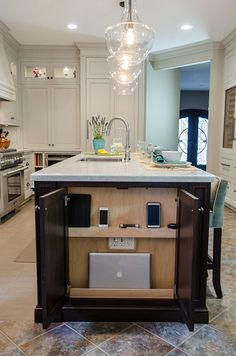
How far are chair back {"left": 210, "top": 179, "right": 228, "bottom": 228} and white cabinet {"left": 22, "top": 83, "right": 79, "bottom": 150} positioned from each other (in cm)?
429

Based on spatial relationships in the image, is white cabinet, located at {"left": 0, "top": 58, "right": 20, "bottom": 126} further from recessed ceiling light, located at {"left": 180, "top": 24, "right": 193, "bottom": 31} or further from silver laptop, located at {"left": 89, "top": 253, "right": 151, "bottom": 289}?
silver laptop, located at {"left": 89, "top": 253, "right": 151, "bottom": 289}

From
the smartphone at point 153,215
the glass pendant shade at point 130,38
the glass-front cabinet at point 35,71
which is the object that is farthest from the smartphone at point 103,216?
the glass-front cabinet at point 35,71

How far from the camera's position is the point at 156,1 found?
3834mm

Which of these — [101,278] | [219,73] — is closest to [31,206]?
[101,278]

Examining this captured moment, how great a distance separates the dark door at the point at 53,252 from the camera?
153cm

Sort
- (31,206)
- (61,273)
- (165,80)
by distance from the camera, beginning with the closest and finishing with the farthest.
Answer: (61,273)
(31,206)
(165,80)

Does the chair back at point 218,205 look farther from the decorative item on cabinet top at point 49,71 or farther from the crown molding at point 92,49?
the decorative item on cabinet top at point 49,71

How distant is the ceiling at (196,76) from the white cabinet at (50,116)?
3058 millimetres

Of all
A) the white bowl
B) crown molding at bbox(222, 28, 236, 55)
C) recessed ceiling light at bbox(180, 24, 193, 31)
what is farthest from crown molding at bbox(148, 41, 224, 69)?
the white bowl

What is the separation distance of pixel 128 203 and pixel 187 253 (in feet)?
1.66

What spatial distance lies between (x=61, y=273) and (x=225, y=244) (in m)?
2.19

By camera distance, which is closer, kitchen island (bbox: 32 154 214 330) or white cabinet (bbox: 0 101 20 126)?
kitchen island (bbox: 32 154 214 330)

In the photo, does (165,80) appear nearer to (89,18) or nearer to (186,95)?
(89,18)

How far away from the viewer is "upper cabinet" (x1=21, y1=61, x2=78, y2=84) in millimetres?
5895
